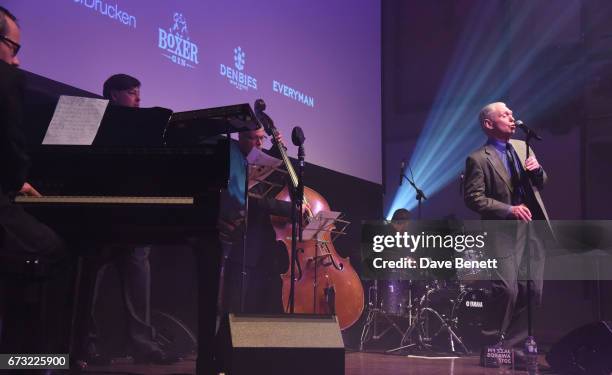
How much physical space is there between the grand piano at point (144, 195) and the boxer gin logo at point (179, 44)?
1.76 meters

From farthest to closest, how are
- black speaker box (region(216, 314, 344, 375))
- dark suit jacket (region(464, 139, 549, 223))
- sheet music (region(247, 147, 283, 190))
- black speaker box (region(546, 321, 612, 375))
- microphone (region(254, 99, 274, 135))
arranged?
1. microphone (region(254, 99, 274, 135))
2. sheet music (region(247, 147, 283, 190))
3. dark suit jacket (region(464, 139, 549, 223))
4. black speaker box (region(546, 321, 612, 375))
5. black speaker box (region(216, 314, 344, 375))

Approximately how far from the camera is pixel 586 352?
12.0 ft

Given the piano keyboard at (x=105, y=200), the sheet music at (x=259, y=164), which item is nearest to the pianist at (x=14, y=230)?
the piano keyboard at (x=105, y=200)

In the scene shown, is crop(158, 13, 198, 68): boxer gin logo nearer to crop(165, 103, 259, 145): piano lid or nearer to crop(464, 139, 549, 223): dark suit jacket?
crop(165, 103, 259, 145): piano lid

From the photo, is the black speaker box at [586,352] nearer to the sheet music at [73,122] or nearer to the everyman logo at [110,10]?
the sheet music at [73,122]

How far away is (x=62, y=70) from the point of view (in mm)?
4055

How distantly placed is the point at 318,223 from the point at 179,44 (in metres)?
1.76

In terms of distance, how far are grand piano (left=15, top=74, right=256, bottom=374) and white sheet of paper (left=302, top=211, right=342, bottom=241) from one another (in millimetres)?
2070

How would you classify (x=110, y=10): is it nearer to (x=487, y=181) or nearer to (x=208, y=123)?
(x=208, y=123)

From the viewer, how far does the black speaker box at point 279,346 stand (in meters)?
2.73

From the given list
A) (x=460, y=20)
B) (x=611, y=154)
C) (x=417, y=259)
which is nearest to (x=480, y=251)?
(x=417, y=259)

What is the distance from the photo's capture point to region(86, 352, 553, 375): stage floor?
12.9 ft

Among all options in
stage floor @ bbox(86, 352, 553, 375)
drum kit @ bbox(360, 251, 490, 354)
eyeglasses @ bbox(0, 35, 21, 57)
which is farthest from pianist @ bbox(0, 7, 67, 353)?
drum kit @ bbox(360, 251, 490, 354)

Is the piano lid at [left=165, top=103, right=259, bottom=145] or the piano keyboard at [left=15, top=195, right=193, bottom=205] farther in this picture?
the piano lid at [left=165, top=103, right=259, bottom=145]
